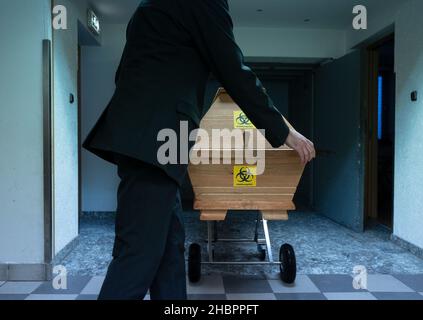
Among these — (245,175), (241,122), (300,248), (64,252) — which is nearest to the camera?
(245,175)

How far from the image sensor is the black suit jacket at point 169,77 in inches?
49.0

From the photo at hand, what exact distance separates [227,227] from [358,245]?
1555mm

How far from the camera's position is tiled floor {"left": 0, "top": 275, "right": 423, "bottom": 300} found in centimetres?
254

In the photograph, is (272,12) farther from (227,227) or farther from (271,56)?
(227,227)

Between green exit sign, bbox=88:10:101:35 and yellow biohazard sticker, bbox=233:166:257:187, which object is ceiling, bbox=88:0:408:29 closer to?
green exit sign, bbox=88:10:101:35

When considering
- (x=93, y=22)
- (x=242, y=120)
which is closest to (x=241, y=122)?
(x=242, y=120)

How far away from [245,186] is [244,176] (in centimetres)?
6

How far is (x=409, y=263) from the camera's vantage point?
335cm

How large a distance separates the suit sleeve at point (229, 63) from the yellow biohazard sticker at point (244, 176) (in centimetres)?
107

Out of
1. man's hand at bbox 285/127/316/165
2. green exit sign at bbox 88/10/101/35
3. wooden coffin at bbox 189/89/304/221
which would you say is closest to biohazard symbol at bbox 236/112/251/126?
wooden coffin at bbox 189/89/304/221

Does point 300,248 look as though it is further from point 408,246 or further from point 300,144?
point 300,144

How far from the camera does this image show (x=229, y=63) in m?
1.28

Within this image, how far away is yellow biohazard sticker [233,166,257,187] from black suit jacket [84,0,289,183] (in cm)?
111

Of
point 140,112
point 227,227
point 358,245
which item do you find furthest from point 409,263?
point 140,112
